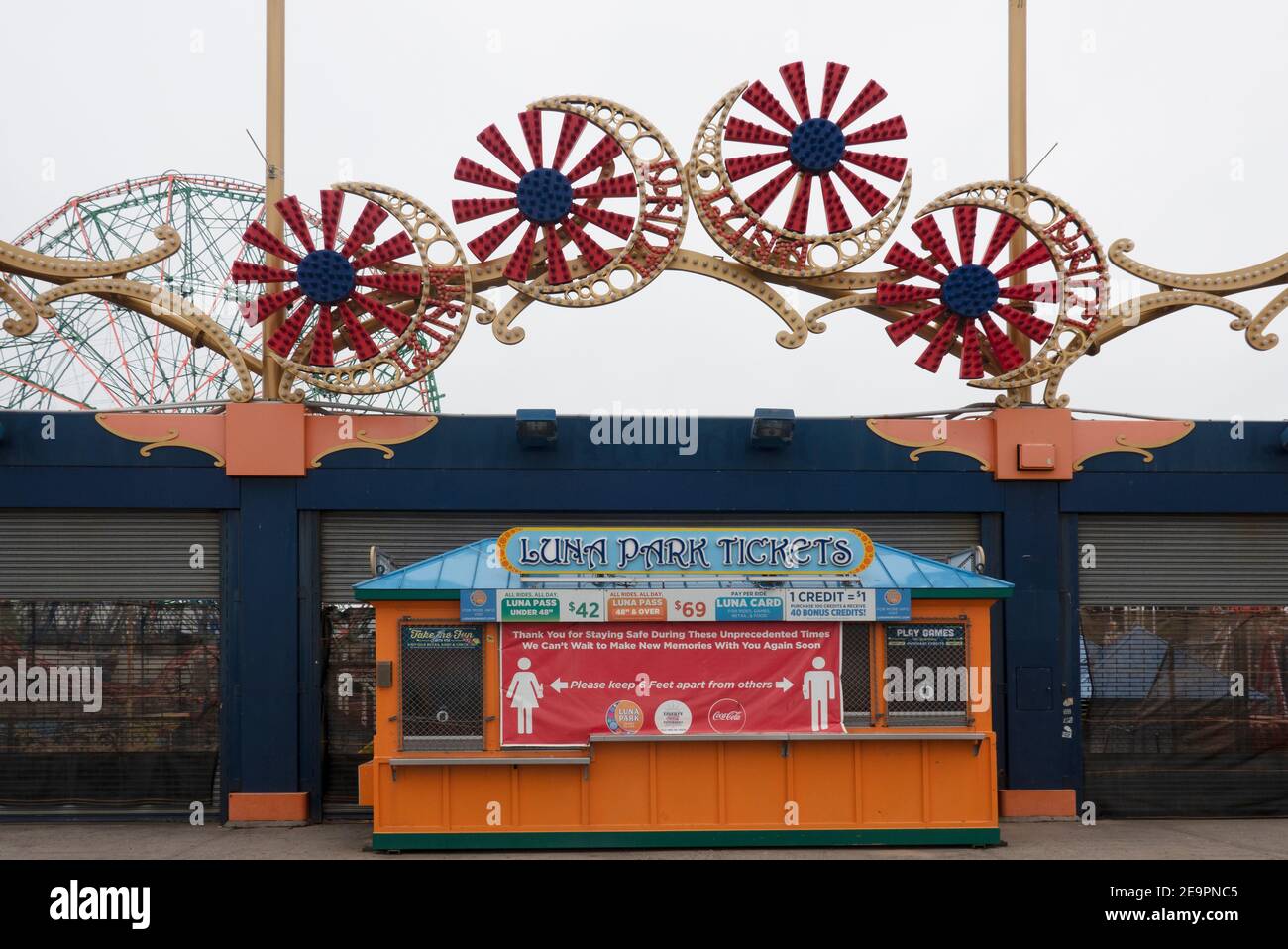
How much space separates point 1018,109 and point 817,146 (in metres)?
2.97

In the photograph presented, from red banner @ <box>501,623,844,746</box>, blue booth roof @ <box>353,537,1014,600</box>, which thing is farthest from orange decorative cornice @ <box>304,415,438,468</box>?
red banner @ <box>501,623,844,746</box>

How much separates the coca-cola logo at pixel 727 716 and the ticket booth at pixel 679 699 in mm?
21

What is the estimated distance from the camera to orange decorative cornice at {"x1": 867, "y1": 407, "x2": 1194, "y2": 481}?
15867mm

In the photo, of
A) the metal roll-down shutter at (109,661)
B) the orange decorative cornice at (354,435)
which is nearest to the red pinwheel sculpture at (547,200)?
the orange decorative cornice at (354,435)

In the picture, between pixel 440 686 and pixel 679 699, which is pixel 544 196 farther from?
pixel 679 699

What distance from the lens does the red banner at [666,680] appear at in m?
12.9

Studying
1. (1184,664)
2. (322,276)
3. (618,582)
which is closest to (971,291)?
(1184,664)

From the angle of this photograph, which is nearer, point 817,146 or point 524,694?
point 524,694

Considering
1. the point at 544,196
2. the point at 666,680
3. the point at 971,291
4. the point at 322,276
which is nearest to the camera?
the point at 666,680

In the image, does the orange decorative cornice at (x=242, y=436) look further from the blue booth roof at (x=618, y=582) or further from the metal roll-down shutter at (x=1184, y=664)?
the metal roll-down shutter at (x=1184, y=664)

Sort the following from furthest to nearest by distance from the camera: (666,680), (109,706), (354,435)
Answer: (354,435), (109,706), (666,680)

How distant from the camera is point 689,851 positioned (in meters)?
12.8

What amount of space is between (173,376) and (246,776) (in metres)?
19.9

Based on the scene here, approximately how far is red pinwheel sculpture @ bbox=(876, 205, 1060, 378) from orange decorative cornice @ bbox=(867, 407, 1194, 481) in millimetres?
678
